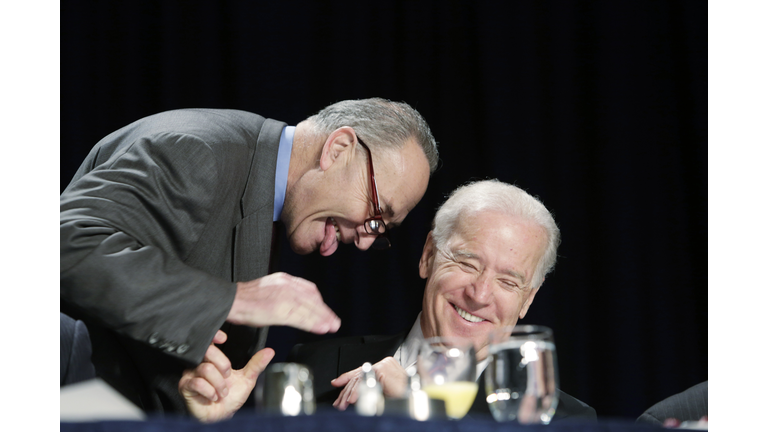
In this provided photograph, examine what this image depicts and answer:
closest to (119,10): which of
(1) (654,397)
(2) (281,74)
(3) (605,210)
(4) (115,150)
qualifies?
(2) (281,74)

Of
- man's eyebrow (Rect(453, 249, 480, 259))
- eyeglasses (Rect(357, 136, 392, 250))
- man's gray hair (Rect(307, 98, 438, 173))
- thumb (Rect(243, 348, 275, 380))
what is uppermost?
man's gray hair (Rect(307, 98, 438, 173))

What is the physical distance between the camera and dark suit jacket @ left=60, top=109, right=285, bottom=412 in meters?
1.27

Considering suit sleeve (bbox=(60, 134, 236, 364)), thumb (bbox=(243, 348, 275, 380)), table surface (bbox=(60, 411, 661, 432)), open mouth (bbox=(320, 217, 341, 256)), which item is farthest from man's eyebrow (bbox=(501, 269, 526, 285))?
table surface (bbox=(60, 411, 661, 432))

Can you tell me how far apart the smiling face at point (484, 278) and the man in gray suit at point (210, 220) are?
24 centimetres

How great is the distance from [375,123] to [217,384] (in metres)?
0.86

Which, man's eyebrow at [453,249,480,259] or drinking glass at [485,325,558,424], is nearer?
drinking glass at [485,325,558,424]

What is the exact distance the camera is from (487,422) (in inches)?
24.0

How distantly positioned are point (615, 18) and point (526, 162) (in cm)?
A: 73

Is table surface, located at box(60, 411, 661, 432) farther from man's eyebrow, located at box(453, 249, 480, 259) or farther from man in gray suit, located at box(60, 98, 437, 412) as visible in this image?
man's eyebrow, located at box(453, 249, 480, 259)

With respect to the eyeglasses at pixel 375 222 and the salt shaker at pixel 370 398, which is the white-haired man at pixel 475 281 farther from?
the salt shaker at pixel 370 398

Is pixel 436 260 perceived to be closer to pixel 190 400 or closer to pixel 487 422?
pixel 190 400

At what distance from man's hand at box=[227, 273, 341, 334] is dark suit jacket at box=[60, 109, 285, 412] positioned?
1.2 inches

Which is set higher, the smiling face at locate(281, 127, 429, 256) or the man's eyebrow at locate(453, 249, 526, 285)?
the smiling face at locate(281, 127, 429, 256)

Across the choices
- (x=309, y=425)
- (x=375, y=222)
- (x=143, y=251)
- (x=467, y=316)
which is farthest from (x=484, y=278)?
(x=309, y=425)
